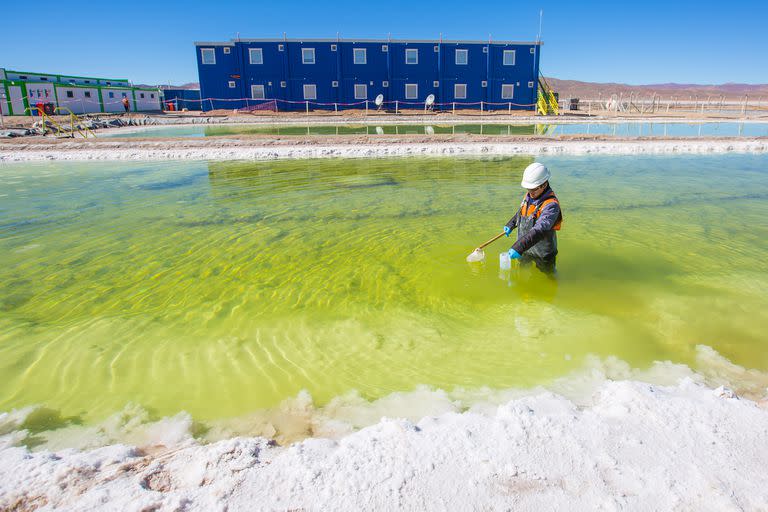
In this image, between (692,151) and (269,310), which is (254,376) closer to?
(269,310)

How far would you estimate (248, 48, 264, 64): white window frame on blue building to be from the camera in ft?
133

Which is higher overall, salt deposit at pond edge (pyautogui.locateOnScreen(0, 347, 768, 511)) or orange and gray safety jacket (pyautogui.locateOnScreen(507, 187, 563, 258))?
orange and gray safety jacket (pyautogui.locateOnScreen(507, 187, 563, 258))

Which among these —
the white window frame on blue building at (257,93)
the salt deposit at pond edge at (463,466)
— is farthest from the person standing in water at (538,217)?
the white window frame on blue building at (257,93)

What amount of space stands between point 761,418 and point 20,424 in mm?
5083

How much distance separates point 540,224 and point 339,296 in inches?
96.3

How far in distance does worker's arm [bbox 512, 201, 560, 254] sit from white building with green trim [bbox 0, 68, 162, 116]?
37.4 m

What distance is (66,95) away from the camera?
3981 cm

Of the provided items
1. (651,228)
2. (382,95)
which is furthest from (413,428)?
(382,95)

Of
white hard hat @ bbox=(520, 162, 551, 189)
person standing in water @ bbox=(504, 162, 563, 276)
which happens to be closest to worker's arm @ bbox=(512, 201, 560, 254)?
person standing in water @ bbox=(504, 162, 563, 276)

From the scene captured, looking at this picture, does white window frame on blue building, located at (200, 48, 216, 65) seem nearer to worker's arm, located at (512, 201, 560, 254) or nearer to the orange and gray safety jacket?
the orange and gray safety jacket

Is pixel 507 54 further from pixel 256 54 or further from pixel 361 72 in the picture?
pixel 256 54

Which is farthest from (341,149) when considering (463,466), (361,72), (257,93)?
(257,93)

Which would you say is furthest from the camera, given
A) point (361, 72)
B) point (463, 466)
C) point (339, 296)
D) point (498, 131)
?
point (361, 72)

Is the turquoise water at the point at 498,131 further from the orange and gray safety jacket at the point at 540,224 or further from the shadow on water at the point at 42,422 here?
the shadow on water at the point at 42,422
